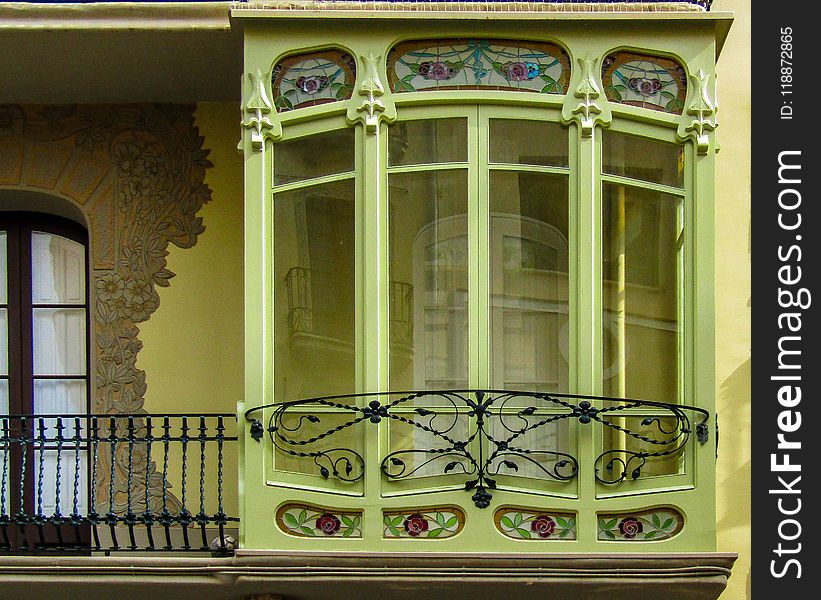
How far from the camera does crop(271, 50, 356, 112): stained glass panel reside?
974 cm

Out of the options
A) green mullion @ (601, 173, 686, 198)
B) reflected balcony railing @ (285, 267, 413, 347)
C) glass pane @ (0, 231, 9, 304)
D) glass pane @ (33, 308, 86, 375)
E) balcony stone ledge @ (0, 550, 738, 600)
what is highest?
green mullion @ (601, 173, 686, 198)

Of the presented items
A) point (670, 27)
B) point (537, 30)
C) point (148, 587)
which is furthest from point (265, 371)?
point (670, 27)

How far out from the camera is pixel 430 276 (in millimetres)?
9672

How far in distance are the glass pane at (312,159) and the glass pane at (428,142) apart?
351mm

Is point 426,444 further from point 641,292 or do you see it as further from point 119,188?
point 119,188

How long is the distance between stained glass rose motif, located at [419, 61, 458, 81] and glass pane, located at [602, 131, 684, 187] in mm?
1122

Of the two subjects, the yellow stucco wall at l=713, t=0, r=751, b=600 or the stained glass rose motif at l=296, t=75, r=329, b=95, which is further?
the yellow stucco wall at l=713, t=0, r=751, b=600

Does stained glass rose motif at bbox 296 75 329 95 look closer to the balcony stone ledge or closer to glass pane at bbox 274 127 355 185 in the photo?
glass pane at bbox 274 127 355 185

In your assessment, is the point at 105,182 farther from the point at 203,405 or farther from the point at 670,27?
the point at 670,27

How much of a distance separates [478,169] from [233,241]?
2294 millimetres

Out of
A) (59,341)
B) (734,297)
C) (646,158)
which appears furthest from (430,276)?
(59,341)

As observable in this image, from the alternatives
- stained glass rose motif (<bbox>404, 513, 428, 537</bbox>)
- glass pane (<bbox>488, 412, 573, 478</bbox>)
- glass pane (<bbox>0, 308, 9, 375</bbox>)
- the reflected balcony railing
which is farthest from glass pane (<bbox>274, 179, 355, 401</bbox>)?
glass pane (<bbox>0, 308, 9, 375</bbox>)

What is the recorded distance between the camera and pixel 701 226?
31.5 ft
